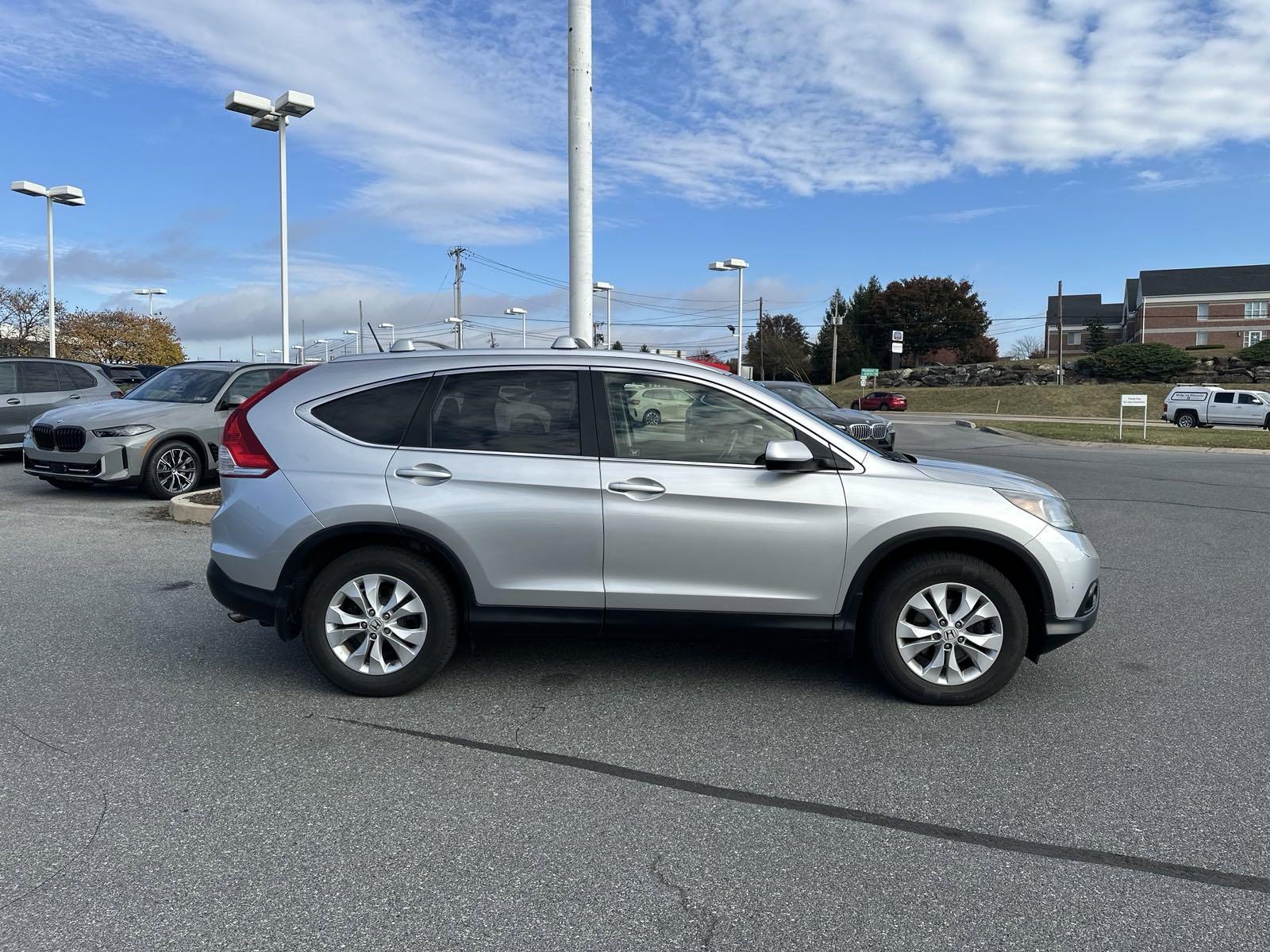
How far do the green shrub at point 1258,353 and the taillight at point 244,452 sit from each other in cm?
6197

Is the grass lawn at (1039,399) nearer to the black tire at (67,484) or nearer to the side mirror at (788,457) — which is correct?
the black tire at (67,484)

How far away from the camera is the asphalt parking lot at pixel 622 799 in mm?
2881

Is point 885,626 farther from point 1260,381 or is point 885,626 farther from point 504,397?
point 1260,381

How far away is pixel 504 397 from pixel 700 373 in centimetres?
98

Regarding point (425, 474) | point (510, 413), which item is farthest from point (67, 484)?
point (510, 413)

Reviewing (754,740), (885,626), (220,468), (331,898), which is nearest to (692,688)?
(754,740)

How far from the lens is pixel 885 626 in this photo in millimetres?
4617

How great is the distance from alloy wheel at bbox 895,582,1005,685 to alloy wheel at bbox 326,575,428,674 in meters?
2.33

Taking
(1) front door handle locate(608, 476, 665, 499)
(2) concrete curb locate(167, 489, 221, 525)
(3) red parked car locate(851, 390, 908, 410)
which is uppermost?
(3) red parked car locate(851, 390, 908, 410)

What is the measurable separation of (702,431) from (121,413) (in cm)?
908

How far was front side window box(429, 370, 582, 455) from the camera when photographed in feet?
15.5

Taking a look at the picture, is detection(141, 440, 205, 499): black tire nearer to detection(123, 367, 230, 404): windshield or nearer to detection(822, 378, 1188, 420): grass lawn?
detection(123, 367, 230, 404): windshield

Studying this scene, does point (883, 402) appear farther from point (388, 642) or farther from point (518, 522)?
point (388, 642)

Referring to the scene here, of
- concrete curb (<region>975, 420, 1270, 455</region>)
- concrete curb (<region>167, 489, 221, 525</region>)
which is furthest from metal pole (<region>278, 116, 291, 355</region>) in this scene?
concrete curb (<region>975, 420, 1270, 455</region>)
